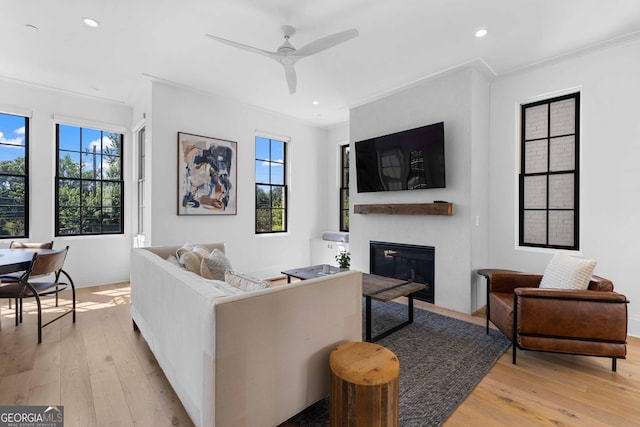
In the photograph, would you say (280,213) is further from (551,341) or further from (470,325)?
(551,341)

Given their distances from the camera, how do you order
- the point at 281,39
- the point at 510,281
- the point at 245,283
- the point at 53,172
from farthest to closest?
the point at 53,172 < the point at 281,39 < the point at 510,281 < the point at 245,283

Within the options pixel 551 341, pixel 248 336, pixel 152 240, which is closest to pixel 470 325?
pixel 551 341

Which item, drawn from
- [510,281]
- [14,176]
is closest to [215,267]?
[510,281]

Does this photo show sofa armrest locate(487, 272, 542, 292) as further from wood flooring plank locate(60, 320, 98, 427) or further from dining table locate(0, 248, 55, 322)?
dining table locate(0, 248, 55, 322)

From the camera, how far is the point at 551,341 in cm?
225

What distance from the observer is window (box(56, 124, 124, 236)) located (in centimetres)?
446

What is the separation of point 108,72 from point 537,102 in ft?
17.7

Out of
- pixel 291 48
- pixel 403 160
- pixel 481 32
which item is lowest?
pixel 403 160

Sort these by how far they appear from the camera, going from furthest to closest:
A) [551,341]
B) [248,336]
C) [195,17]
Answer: [195,17]
[551,341]
[248,336]

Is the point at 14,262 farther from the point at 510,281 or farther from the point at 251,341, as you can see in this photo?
the point at 510,281

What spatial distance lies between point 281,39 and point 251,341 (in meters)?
2.88

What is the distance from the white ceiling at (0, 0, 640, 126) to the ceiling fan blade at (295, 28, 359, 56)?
1.03 feet

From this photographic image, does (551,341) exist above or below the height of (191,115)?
below

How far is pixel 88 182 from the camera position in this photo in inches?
184
